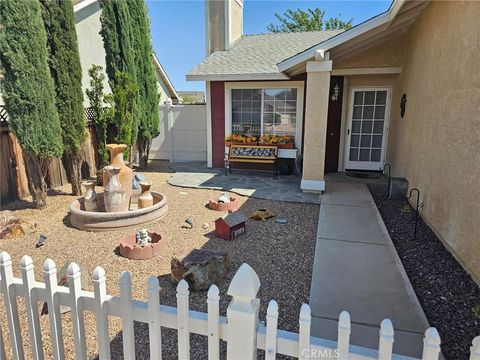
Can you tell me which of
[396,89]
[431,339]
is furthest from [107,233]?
[396,89]

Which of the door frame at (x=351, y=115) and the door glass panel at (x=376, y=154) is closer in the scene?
the door frame at (x=351, y=115)

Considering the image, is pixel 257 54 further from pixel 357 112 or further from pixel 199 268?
pixel 199 268

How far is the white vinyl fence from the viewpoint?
10.9 metres

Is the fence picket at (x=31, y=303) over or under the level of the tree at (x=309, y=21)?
under

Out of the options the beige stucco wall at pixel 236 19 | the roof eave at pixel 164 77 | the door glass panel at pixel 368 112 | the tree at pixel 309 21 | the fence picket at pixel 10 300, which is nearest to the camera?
the fence picket at pixel 10 300

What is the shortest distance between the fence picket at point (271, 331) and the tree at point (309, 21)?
1127 inches

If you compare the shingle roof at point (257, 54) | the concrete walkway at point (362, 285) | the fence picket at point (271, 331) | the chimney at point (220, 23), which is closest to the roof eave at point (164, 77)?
the chimney at point (220, 23)

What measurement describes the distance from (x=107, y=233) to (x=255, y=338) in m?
4.02

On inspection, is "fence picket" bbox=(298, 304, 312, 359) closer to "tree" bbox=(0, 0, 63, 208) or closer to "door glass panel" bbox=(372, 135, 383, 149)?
"tree" bbox=(0, 0, 63, 208)

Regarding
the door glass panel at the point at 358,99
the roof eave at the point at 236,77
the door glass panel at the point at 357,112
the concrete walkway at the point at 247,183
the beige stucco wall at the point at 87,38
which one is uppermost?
the beige stucco wall at the point at 87,38

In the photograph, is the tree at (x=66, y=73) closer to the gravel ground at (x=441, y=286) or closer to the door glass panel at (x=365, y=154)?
the gravel ground at (x=441, y=286)

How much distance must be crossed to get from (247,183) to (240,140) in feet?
5.34

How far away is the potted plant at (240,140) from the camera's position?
8911mm

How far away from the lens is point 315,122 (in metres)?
6.39
